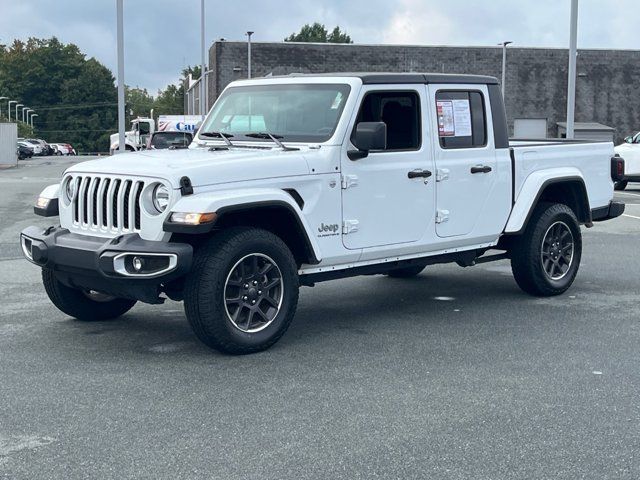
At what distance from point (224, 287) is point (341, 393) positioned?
117 centimetres

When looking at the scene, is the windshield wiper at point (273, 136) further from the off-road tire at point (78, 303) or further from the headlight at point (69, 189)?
the off-road tire at point (78, 303)

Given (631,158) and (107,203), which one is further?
(631,158)

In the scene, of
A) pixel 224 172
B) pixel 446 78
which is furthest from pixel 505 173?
pixel 224 172

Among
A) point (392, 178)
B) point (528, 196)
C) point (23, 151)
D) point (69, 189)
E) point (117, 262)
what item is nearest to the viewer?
point (117, 262)

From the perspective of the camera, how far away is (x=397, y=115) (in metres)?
7.63

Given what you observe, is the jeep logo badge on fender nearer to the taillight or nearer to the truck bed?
the truck bed

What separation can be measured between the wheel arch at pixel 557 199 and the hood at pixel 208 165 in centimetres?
230

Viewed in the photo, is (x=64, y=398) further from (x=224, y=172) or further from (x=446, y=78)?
(x=446, y=78)

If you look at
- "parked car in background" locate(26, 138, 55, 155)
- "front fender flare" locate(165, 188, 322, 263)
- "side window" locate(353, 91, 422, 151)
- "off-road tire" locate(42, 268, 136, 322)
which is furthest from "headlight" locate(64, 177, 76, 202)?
"parked car in background" locate(26, 138, 55, 155)

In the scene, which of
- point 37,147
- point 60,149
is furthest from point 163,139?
point 60,149

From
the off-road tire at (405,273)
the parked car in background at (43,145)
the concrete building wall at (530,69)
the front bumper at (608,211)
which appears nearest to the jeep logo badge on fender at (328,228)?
the off-road tire at (405,273)

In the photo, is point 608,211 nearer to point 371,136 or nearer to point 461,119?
point 461,119

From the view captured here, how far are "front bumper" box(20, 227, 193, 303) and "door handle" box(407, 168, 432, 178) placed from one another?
2.12 metres

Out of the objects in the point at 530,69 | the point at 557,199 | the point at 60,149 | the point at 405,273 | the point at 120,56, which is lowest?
the point at 405,273
